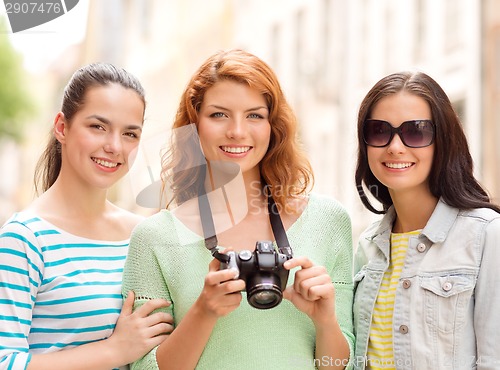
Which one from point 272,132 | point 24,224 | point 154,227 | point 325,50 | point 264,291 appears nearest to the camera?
point 264,291

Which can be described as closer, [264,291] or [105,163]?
[264,291]

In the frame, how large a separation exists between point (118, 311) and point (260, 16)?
10.1 m

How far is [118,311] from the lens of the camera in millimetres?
2383

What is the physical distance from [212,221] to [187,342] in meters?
0.43

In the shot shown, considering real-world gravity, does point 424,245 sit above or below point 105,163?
below

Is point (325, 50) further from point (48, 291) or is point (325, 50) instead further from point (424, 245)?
point (48, 291)

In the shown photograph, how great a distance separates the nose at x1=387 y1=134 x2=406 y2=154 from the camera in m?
2.31

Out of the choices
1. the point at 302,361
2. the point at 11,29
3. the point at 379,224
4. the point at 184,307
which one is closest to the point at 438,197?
the point at 379,224

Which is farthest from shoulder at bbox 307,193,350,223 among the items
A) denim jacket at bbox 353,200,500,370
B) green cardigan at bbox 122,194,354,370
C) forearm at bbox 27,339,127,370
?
forearm at bbox 27,339,127,370

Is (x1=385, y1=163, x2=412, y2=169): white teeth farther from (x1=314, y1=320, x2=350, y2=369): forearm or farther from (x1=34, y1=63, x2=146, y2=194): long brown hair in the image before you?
(x1=34, y1=63, x2=146, y2=194): long brown hair

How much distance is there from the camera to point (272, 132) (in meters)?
2.50

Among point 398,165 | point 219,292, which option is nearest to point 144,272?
point 219,292

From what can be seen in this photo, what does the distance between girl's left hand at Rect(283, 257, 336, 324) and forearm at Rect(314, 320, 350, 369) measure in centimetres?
3

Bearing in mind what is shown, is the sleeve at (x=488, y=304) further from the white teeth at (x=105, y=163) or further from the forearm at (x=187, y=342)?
the white teeth at (x=105, y=163)
